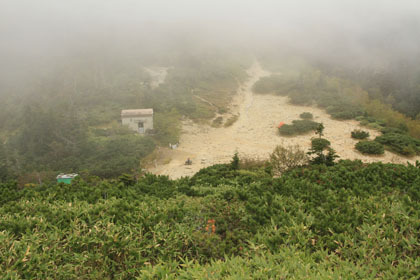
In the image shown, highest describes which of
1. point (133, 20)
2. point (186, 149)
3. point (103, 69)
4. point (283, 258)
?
point (133, 20)

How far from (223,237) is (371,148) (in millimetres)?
12387

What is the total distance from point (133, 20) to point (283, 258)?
53389mm

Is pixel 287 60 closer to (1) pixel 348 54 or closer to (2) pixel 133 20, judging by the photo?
(1) pixel 348 54

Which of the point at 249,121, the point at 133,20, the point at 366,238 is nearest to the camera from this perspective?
the point at 366,238

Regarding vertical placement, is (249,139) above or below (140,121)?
below

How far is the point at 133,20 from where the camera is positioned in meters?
47.4

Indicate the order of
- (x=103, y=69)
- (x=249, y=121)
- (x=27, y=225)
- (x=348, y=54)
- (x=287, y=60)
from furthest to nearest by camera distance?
1. (x=287, y=60)
2. (x=348, y=54)
3. (x=103, y=69)
4. (x=249, y=121)
5. (x=27, y=225)

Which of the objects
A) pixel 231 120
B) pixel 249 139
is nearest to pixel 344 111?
pixel 231 120

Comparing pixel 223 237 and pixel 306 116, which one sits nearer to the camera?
pixel 223 237

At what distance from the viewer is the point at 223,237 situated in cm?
324

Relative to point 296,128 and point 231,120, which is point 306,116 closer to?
point 296,128

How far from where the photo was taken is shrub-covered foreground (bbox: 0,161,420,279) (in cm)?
212

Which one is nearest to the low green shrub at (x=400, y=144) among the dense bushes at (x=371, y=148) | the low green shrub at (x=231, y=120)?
the dense bushes at (x=371, y=148)

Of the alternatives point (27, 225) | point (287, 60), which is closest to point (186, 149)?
point (27, 225)
